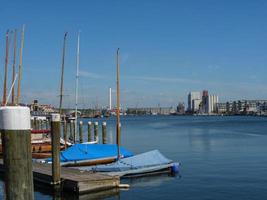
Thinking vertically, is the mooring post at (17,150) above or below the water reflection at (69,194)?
above

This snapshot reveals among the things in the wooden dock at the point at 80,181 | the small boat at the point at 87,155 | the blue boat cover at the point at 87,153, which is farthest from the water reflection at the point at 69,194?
the blue boat cover at the point at 87,153

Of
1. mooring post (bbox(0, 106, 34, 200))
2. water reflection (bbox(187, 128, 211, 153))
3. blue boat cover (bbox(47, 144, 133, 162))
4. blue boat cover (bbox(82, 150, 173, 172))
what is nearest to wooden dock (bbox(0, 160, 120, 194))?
blue boat cover (bbox(82, 150, 173, 172))

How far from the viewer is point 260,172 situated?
3133 centimetres

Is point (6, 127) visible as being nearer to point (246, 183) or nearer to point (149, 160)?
point (246, 183)

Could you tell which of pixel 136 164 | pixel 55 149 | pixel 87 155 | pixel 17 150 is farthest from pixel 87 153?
pixel 17 150

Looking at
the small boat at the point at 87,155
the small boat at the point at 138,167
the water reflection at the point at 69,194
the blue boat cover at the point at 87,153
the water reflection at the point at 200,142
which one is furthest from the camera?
the water reflection at the point at 200,142

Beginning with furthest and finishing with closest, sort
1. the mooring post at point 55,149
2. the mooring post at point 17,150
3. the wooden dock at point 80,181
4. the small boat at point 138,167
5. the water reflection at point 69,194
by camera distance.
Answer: the small boat at point 138,167, the mooring post at point 55,149, the wooden dock at point 80,181, the water reflection at point 69,194, the mooring post at point 17,150

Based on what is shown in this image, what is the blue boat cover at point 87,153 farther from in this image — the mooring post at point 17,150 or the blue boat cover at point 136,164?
the mooring post at point 17,150

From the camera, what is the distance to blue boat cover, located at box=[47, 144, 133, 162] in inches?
1246

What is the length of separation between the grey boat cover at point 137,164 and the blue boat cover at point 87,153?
2732 millimetres

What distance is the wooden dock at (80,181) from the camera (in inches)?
874

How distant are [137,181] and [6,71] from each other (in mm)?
23297

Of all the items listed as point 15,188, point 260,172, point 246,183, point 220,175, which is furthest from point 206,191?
point 15,188

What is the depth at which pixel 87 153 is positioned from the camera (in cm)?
3275
